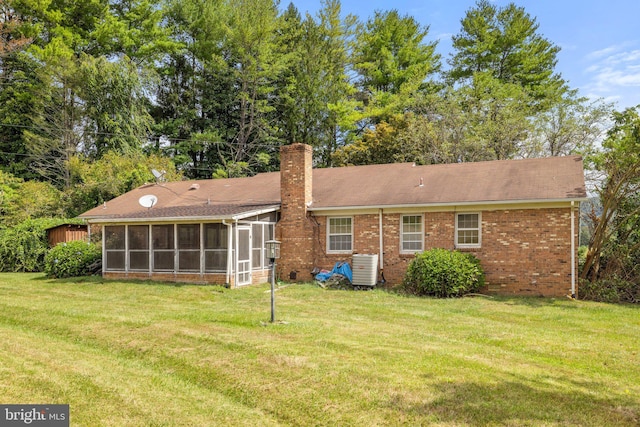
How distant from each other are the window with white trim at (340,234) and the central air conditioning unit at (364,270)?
120cm

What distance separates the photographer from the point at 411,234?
15.8 meters

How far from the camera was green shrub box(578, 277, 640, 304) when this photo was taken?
44.3 feet

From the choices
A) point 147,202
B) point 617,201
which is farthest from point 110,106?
point 617,201

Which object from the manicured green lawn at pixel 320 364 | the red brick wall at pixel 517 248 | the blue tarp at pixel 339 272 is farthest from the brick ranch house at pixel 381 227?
the manicured green lawn at pixel 320 364

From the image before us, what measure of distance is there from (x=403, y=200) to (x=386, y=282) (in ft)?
9.02

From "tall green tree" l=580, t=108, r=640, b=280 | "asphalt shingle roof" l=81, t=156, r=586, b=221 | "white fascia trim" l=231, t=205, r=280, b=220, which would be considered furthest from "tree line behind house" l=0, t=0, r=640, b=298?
"white fascia trim" l=231, t=205, r=280, b=220

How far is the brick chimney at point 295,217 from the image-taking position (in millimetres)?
16734

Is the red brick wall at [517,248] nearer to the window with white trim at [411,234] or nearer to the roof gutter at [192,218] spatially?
the window with white trim at [411,234]

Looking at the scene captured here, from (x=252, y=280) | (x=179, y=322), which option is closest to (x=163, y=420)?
(x=179, y=322)

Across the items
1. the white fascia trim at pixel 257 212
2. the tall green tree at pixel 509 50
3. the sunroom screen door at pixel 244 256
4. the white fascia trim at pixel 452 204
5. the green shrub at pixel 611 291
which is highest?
the tall green tree at pixel 509 50

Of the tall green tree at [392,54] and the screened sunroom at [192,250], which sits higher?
the tall green tree at [392,54]

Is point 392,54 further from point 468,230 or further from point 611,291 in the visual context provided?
point 611,291

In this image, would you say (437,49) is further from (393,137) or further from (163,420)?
(163,420)

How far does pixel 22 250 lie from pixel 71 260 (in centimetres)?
504
